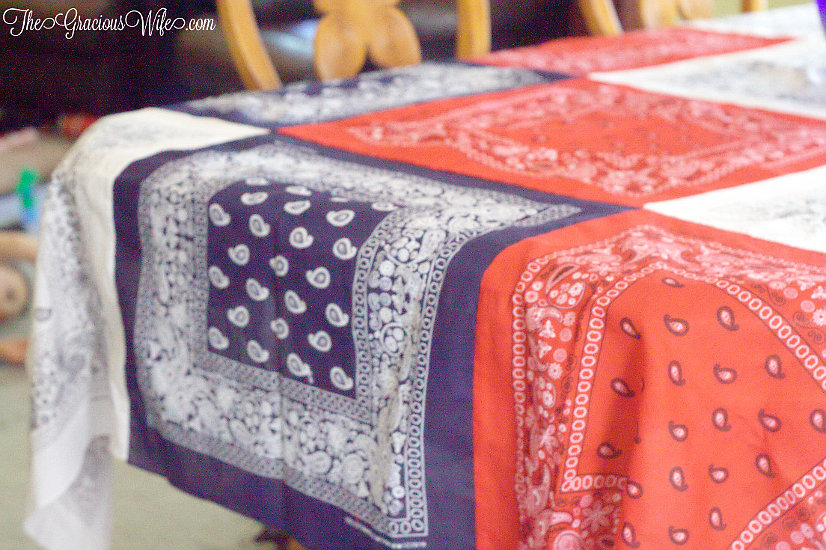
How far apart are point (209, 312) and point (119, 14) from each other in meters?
2.24

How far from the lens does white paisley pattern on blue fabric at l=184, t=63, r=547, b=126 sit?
108 cm

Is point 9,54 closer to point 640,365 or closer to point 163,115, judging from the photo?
point 163,115

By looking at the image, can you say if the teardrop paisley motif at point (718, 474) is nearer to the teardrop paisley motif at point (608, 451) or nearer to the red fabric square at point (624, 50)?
the teardrop paisley motif at point (608, 451)

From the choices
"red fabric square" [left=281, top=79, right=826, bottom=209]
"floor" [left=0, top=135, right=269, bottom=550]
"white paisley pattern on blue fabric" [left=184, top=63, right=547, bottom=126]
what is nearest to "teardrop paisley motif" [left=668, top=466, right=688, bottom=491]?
"red fabric square" [left=281, top=79, right=826, bottom=209]

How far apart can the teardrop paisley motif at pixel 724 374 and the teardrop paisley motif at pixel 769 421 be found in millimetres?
23

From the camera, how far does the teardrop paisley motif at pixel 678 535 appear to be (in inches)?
20.2

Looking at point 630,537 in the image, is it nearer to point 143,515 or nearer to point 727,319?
point 727,319

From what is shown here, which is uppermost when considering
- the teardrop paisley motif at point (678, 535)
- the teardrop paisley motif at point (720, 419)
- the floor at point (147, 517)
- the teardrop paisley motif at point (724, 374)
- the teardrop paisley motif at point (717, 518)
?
the teardrop paisley motif at point (724, 374)

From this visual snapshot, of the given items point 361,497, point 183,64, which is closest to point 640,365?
point 361,497

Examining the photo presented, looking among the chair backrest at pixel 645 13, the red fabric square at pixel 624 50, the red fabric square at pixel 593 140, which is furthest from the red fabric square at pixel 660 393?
the chair backrest at pixel 645 13

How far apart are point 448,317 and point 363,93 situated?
0.62m

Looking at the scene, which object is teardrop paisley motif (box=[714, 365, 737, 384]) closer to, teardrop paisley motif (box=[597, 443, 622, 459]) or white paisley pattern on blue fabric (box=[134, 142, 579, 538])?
teardrop paisley motif (box=[597, 443, 622, 459])

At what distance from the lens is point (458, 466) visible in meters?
0.64

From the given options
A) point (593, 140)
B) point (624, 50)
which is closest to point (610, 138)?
point (593, 140)
